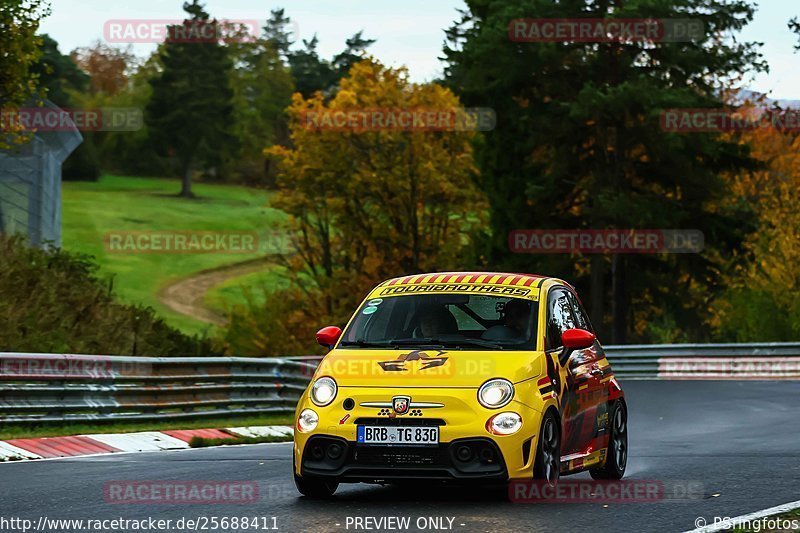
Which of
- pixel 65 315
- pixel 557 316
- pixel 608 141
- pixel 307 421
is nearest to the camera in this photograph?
pixel 307 421

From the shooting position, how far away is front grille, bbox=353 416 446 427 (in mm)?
9531

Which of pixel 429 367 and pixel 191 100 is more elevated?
pixel 191 100

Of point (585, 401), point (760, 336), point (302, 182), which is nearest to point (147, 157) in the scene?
point (302, 182)

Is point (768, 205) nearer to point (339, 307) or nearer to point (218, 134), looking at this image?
point (339, 307)

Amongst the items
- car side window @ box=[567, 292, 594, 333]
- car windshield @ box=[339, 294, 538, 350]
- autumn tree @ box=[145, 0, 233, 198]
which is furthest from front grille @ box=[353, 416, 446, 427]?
A: autumn tree @ box=[145, 0, 233, 198]

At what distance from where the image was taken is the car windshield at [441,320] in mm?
10516

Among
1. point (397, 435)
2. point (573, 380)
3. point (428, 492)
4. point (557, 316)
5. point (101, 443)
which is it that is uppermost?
point (557, 316)

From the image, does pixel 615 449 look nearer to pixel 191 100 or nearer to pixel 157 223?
pixel 157 223

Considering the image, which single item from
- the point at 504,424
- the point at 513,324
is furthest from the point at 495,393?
the point at 513,324

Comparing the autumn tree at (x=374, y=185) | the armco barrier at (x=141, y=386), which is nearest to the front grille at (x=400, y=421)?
the armco barrier at (x=141, y=386)

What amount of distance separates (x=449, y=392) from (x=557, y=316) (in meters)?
1.88

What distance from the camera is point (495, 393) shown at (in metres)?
9.61

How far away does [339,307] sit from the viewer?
6297 cm

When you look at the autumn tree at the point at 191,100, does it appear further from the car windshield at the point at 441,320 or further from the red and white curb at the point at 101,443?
the car windshield at the point at 441,320
